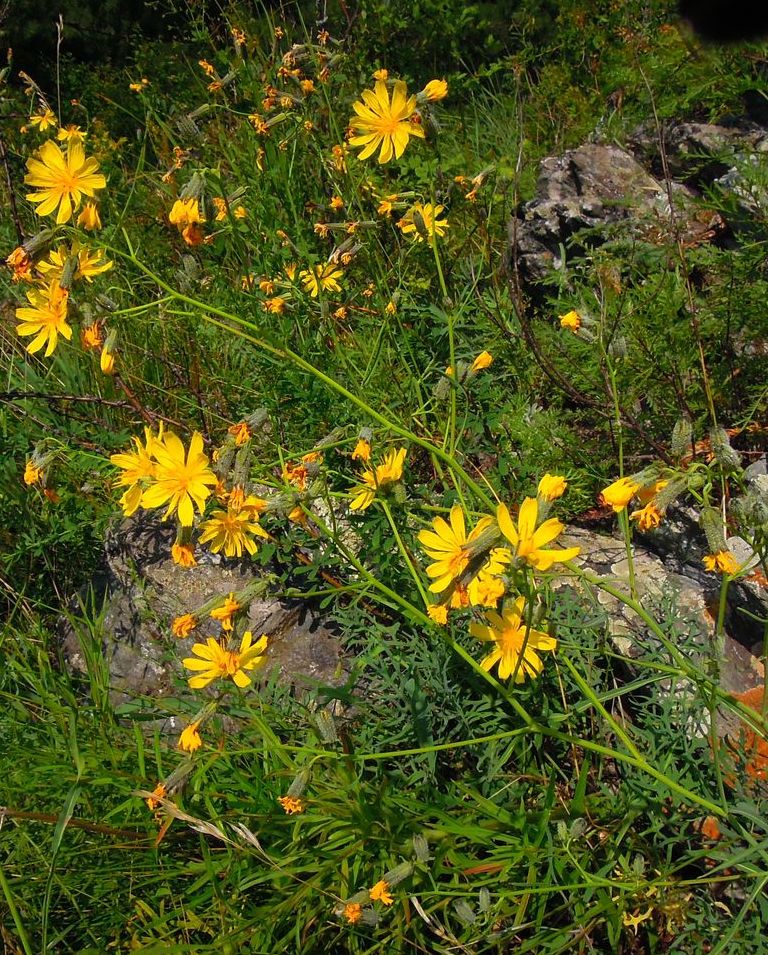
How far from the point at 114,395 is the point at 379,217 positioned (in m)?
1.35

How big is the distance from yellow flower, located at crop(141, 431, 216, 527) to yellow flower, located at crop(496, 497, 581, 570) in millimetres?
655

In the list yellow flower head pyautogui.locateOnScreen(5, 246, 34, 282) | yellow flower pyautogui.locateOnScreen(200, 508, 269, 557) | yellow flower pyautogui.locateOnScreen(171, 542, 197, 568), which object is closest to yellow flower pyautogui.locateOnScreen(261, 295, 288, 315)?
yellow flower head pyautogui.locateOnScreen(5, 246, 34, 282)

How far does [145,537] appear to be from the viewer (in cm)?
294

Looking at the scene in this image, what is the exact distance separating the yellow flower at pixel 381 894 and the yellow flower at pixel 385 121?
182 centimetres

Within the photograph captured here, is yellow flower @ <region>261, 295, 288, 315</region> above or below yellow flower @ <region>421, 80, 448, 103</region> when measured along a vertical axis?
below

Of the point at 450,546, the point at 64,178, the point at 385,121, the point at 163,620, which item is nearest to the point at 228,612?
the point at 450,546

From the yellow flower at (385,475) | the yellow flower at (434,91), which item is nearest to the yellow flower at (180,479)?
the yellow flower at (385,475)

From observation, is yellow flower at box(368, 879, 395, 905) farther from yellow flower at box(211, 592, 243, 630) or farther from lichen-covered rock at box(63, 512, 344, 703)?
lichen-covered rock at box(63, 512, 344, 703)

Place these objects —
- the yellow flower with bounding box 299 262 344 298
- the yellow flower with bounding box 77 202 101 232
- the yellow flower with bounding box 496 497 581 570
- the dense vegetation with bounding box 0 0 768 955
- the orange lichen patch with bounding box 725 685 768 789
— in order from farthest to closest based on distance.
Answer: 1. the yellow flower with bounding box 299 262 344 298
2. the yellow flower with bounding box 77 202 101 232
3. the orange lichen patch with bounding box 725 685 768 789
4. the dense vegetation with bounding box 0 0 768 955
5. the yellow flower with bounding box 496 497 581 570

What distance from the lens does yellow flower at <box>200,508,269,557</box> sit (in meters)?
1.86

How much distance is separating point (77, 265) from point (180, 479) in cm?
60

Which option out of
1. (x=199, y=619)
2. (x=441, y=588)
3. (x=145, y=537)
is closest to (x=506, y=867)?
(x=441, y=588)

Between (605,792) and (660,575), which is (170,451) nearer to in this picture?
(605,792)

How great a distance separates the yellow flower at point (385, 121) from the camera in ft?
7.32
